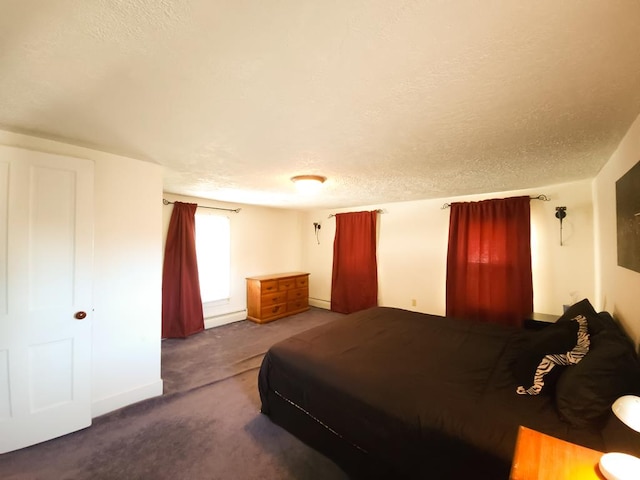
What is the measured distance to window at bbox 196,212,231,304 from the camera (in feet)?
14.4

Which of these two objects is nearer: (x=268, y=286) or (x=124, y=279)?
(x=124, y=279)

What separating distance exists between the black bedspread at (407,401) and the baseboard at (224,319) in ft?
8.46

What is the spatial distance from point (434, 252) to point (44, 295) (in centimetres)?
456

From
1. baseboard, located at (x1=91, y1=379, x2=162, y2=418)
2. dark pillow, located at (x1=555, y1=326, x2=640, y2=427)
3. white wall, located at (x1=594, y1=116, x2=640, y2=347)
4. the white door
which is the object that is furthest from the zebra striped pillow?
the white door

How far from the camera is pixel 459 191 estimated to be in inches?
144

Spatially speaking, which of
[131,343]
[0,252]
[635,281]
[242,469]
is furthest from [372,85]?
[131,343]

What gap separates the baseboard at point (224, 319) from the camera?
14.4 ft

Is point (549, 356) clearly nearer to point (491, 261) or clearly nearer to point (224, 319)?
point (491, 261)

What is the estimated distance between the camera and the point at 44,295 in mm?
1885

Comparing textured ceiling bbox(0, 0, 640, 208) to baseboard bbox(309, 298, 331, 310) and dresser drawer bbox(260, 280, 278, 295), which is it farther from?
baseboard bbox(309, 298, 331, 310)

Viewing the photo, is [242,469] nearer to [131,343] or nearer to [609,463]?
[131,343]

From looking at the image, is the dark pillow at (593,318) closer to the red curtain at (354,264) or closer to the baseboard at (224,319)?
the red curtain at (354,264)

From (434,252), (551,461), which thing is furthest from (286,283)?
(551,461)

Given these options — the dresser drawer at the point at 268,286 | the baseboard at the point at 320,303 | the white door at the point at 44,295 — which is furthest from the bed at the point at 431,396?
the baseboard at the point at 320,303
